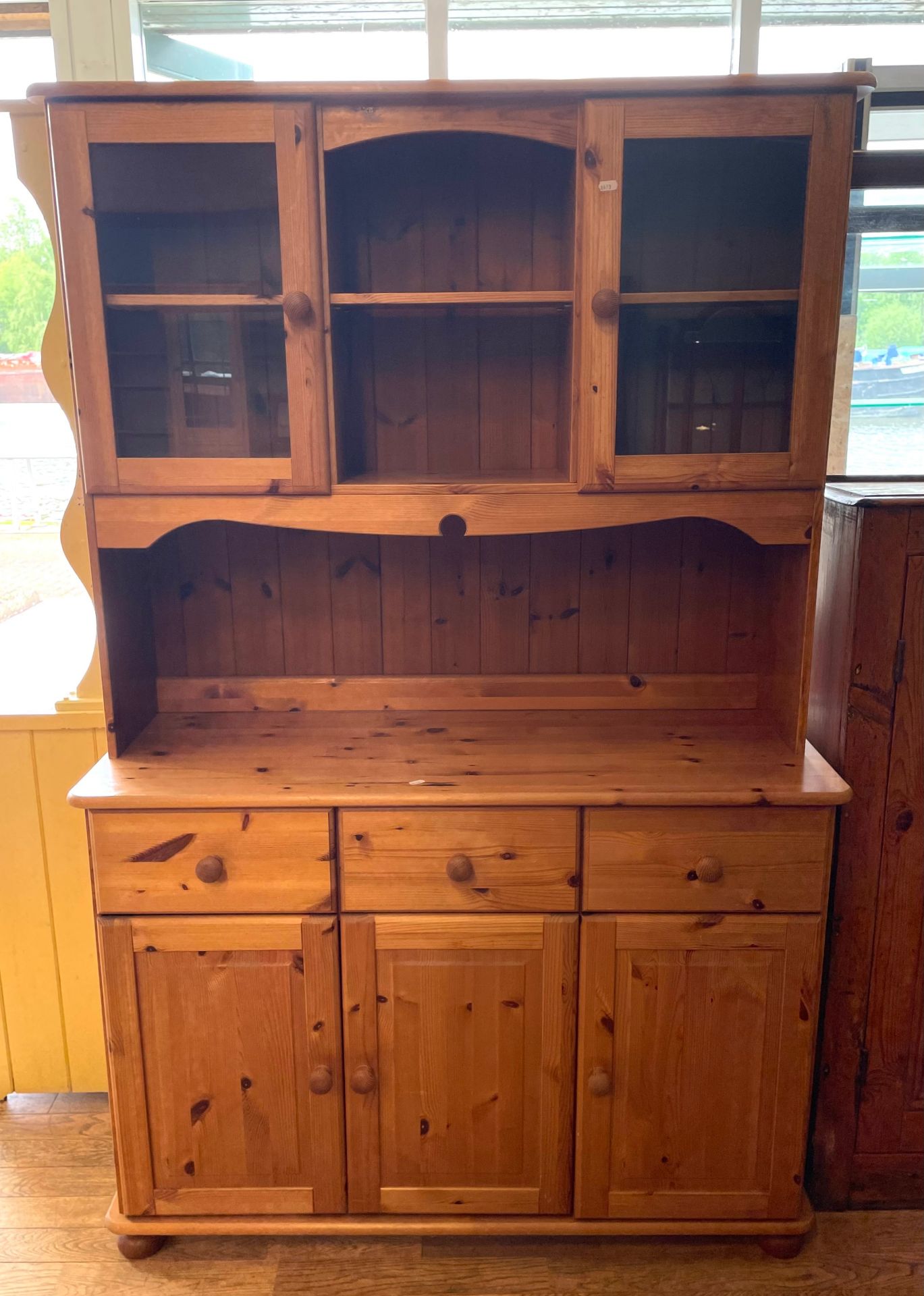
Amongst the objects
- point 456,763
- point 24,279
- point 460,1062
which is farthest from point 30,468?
point 460,1062

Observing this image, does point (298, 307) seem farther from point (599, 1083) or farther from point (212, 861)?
point (599, 1083)

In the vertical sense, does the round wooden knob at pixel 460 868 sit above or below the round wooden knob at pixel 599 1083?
above

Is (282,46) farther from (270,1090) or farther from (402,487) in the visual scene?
(270,1090)

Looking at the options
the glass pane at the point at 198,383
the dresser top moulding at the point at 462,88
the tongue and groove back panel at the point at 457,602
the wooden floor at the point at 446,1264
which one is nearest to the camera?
the dresser top moulding at the point at 462,88

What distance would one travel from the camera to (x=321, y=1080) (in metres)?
1.55

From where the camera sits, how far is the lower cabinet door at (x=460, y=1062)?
5.02 feet

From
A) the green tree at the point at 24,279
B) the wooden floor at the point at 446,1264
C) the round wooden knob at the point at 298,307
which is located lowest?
the wooden floor at the point at 446,1264

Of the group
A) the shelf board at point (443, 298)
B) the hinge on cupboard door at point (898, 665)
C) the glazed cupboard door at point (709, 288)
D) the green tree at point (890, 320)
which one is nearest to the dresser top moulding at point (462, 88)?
the glazed cupboard door at point (709, 288)

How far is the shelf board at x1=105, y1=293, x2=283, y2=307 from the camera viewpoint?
1.45m

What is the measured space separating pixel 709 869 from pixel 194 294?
119cm

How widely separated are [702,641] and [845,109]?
0.90m

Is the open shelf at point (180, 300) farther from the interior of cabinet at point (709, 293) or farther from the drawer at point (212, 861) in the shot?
the drawer at point (212, 861)

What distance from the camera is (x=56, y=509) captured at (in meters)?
1.96

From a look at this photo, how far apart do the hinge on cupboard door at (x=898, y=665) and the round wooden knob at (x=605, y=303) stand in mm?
707
